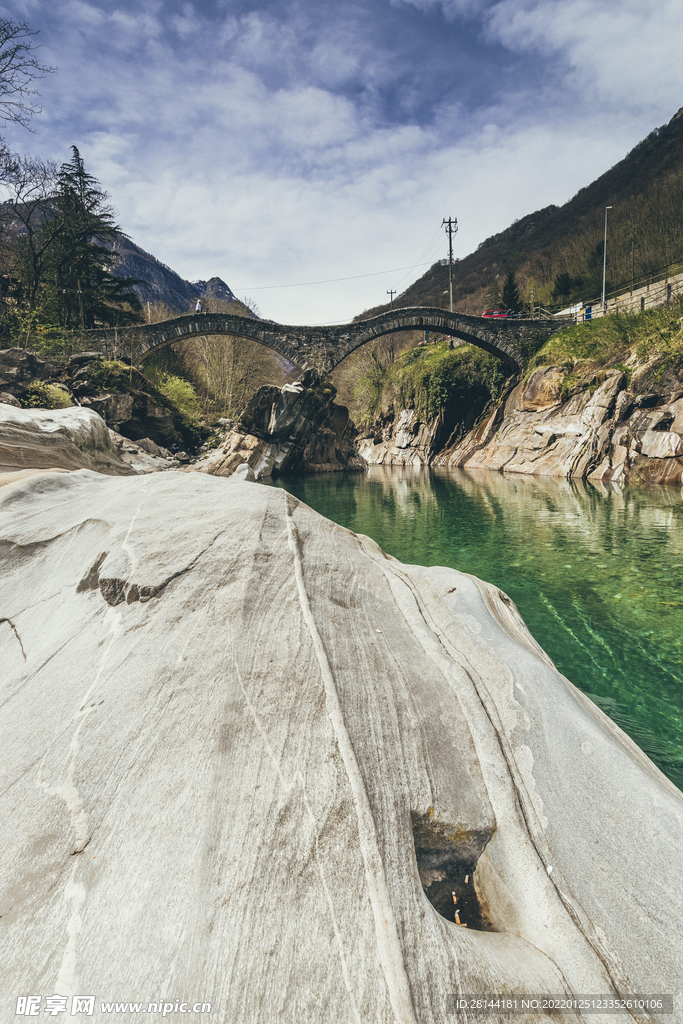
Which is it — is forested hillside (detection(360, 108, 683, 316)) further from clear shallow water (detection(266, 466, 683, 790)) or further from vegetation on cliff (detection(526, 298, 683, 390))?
clear shallow water (detection(266, 466, 683, 790))

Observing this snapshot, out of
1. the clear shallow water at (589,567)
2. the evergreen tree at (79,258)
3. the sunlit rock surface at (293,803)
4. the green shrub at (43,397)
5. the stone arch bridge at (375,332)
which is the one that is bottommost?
the clear shallow water at (589,567)

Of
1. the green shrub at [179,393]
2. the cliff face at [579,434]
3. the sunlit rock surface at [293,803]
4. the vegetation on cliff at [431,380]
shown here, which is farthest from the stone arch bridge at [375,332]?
the sunlit rock surface at [293,803]

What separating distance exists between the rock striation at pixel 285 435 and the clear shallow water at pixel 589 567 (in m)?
9.91

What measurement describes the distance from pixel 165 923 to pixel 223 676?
0.84 metres

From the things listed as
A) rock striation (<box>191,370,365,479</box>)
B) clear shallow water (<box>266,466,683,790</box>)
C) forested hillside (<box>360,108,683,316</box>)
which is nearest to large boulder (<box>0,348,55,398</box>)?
rock striation (<box>191,370,365,479</box>)

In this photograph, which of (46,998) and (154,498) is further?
(154,498)

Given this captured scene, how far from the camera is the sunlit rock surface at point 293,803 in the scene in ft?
3.77

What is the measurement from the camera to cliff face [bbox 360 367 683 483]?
1495cm

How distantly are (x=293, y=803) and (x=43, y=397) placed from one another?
20.0 m

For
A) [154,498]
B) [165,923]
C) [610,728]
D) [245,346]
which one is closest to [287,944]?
[165,923]

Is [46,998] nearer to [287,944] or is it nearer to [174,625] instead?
[287,944]

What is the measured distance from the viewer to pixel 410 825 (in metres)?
1.56

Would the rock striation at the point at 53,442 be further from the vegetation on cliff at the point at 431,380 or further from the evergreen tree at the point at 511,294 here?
the evergreen tree at the point at 511,294

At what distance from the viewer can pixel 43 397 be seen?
55.9 ft
